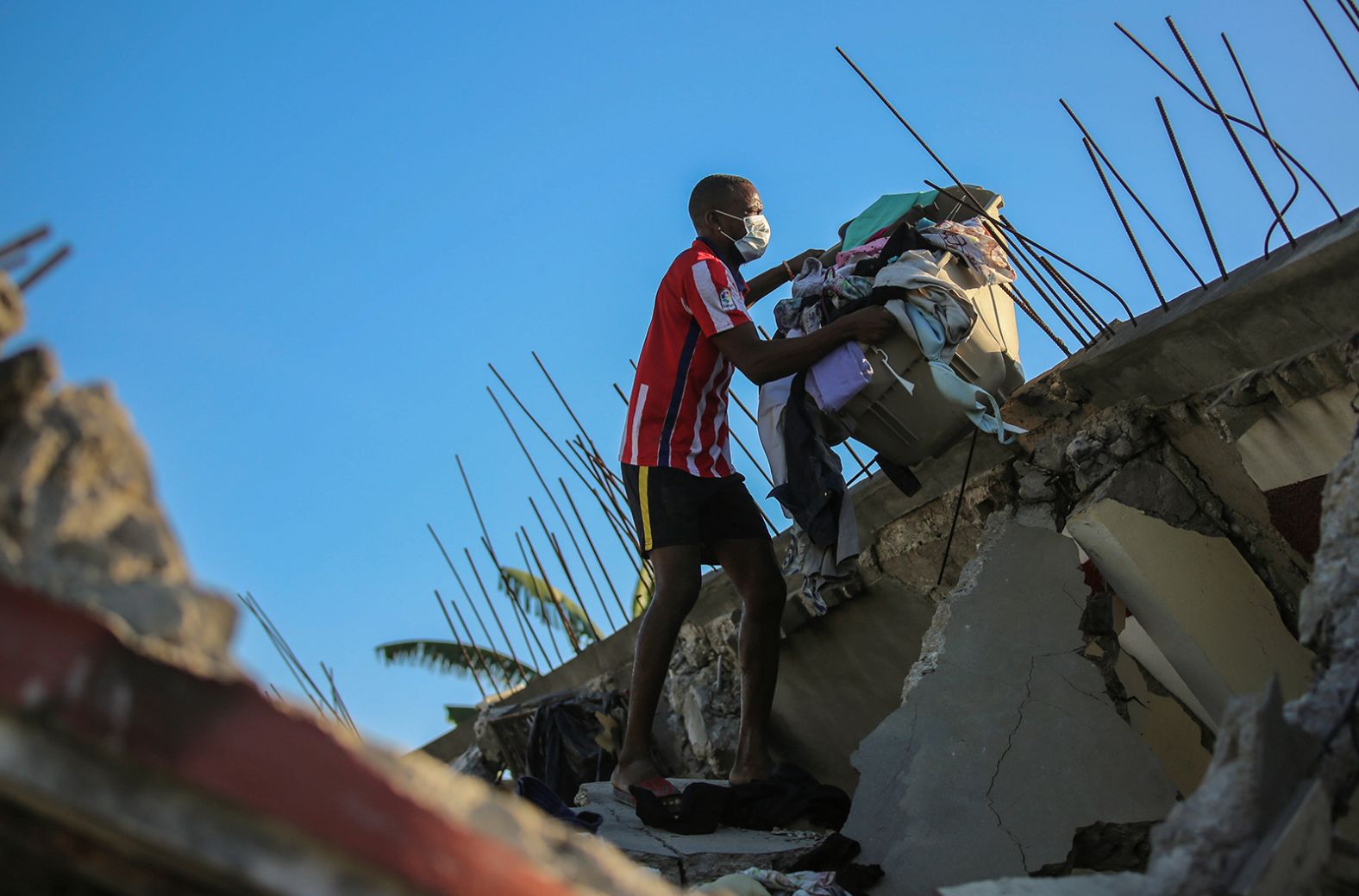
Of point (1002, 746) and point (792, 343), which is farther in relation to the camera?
point (792, 343)

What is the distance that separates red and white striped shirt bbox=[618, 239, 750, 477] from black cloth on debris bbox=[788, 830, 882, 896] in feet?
3.82

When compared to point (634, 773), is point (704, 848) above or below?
below

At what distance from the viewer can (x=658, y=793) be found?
3.36 metres

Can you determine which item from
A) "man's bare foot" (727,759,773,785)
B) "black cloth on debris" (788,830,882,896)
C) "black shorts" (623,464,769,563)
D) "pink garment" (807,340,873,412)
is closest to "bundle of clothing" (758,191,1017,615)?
"pink garment" (807,340,873,412)

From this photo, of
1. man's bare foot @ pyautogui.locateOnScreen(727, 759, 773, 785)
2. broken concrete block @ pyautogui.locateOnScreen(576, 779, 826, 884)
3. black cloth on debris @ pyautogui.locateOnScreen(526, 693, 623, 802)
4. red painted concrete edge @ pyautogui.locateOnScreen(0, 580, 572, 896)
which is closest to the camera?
red painted concrete edge @ pyautogui.locateOnScreen(0, 580, 572, 896)

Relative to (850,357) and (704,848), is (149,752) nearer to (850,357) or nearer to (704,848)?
(704,848)

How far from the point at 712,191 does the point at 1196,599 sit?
192 centimetres

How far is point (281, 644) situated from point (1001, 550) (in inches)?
183

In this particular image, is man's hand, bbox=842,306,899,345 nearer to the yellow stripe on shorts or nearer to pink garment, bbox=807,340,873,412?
pink garment, bbox=807,340,873,412

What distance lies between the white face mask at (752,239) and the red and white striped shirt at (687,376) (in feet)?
0.71

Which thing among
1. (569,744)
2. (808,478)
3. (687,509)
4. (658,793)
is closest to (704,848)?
(658,793)

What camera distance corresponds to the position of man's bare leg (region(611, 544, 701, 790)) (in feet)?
11.5

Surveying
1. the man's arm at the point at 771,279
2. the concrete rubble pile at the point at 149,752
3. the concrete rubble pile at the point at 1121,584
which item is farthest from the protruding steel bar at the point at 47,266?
the man's arm at the point at 771,279

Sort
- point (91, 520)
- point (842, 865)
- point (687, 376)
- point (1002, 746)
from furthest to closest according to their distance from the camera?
point (687, 376)
point (1002, 746)
point (842, 865)
point (91, 520)
